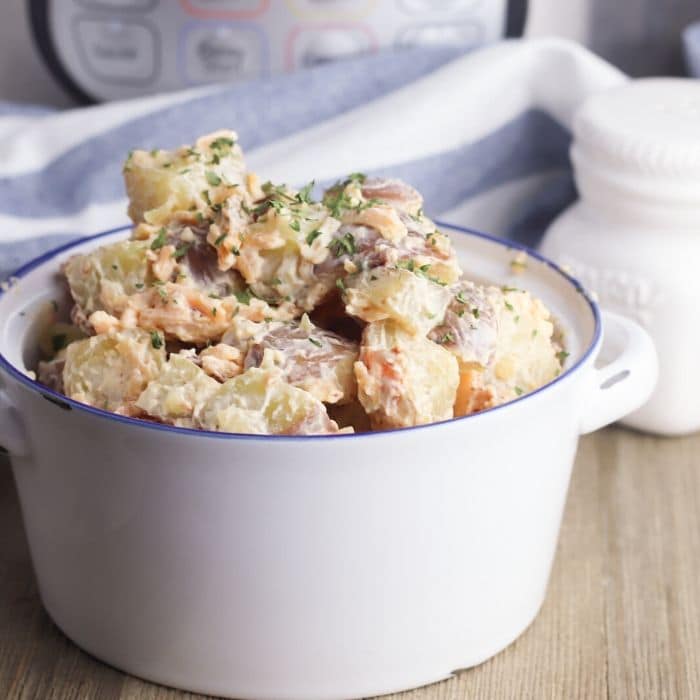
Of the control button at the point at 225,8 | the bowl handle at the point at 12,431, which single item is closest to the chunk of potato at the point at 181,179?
the bowl handle at the point at 12,431

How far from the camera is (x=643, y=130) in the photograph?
1.46 m

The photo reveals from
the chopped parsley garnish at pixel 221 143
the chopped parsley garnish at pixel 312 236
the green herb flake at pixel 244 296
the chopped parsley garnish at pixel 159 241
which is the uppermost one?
the chopped parsley garnish at pixel 221 143

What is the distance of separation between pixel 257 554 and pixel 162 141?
859 millimetres

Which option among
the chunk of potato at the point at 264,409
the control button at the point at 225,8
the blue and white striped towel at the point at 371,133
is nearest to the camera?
the chunk of potato at the point at 264,409

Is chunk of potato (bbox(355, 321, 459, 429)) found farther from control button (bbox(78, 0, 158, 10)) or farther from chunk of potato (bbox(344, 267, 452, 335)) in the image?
control button (bbox(78, 0, 158, 10))

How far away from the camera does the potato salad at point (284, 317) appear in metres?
0.93

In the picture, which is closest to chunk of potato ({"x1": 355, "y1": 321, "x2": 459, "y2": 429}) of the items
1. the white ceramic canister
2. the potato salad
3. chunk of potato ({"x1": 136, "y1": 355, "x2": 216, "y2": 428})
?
the potato salad

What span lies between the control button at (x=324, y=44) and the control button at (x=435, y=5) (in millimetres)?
70

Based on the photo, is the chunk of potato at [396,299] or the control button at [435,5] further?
the control button at [435,5]

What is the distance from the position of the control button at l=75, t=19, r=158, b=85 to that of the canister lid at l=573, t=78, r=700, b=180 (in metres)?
0.68

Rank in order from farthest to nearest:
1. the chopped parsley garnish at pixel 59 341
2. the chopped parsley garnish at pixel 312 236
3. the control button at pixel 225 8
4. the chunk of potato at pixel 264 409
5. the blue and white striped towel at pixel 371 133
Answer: the control button at pixel 225 8 < the blue and white striped towel at pixel 371 133 < the chopped parsley garnish at pixel 59 341 < the chopped parsley garnish at pixel 312 236 < the chunk of potato at pixel 264 409

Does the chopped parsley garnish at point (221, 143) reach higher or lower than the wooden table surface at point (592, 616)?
higher

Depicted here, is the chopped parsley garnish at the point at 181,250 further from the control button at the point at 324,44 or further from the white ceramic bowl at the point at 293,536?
the control button at the point at 324,44

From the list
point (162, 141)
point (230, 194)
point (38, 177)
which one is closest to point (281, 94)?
point (162, 141)
